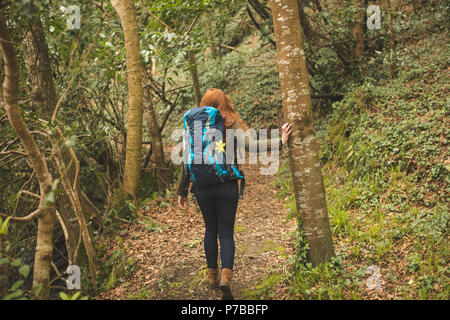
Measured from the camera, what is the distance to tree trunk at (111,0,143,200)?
582cm

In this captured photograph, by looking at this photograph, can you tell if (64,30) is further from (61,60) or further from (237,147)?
(237,147)

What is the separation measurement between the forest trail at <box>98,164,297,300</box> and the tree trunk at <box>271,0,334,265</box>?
35.0 inches

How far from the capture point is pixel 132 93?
19.7ft

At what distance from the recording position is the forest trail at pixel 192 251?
3771mm

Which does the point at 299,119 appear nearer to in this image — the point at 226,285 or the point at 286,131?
the point at 286,131

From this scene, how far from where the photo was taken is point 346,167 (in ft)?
19.6

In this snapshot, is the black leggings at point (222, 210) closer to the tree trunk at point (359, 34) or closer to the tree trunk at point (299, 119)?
the tree trunk at point (299, 119)

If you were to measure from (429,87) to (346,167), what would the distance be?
2303mm

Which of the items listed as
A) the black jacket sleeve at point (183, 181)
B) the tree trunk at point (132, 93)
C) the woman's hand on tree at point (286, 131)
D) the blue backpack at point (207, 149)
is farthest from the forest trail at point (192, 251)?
the woman's hand on tree at point (286, 131)

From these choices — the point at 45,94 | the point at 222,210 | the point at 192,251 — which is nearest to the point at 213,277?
the point at 222,210

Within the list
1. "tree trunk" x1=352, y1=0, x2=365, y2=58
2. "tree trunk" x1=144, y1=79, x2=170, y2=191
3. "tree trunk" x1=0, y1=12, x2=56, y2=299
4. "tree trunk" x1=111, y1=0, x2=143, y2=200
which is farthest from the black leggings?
"tree trunk" x1=352, y1=0, x2=365, y2=58

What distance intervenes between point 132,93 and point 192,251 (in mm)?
3222

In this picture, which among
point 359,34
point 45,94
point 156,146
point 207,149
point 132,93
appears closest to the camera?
point 207,149
